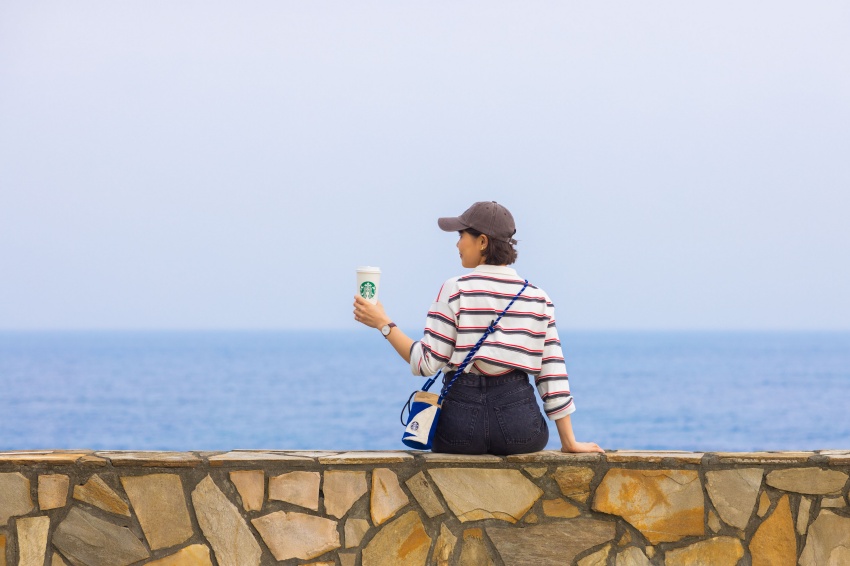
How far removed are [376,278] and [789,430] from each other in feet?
132

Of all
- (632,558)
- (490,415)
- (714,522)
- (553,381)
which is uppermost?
(553,381)

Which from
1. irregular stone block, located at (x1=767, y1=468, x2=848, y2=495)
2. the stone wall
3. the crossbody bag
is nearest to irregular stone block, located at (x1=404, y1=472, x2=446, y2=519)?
the stone wall

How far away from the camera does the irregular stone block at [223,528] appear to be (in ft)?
12.7

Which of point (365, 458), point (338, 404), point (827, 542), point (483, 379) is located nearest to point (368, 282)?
point (483, 379)

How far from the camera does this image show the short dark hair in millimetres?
3906

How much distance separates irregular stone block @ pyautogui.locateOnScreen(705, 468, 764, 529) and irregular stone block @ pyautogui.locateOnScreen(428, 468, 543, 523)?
0.81 metres

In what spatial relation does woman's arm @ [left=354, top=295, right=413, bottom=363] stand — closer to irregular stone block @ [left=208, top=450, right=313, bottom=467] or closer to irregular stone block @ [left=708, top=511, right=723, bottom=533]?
irregular stone block @ [left=208, top=450, right=313, bottom=467]

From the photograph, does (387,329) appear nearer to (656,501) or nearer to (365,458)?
(365,458)

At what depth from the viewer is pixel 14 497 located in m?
3.85

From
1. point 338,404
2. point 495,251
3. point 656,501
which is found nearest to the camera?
point 495,251

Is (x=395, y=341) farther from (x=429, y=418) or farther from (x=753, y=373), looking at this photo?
(x=753, y=373)

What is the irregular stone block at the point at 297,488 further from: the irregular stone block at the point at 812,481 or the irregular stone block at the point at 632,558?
the irregular stone block at the point at 812,481

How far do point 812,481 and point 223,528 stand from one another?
243 cm

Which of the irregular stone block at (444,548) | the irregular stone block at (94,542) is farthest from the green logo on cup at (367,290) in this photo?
the irregular stone block at (94,542)
